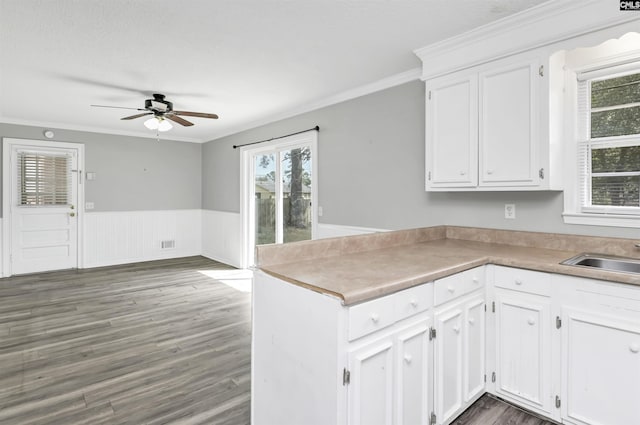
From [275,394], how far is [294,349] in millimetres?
304

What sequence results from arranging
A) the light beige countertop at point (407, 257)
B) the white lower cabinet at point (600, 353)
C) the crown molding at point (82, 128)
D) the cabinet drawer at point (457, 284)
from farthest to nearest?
the crown molding at point (82, 128), the cabinet drawer at point (457, 284), the white lower cabinet at point (600, 353), the light beige countertop at point (407, 257)

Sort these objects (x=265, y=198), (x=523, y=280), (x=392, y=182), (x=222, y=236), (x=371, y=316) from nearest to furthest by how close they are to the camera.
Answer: (x=371, y=316) → (x=523, y=280) → (x=392, y=182) → (x=265, y=198) → (x=222, y=236)

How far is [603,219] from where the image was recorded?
2.25 metres

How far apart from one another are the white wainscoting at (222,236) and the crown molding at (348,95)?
70.5 inches

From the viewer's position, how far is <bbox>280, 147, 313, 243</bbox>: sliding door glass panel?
475 cm

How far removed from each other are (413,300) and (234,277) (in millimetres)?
4189

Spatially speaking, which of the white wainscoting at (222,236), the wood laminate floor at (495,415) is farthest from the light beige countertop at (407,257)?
the white wainscoting at (222,236)

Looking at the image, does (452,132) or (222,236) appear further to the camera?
(222,236)

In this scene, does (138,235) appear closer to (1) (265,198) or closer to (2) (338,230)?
(1) (265,198)

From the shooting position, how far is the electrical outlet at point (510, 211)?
2652 millimetres

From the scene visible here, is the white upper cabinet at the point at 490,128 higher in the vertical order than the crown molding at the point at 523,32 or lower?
lower

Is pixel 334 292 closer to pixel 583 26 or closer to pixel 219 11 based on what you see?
pixel 219 11

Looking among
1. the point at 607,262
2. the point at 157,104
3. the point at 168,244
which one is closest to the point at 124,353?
the point at 157,104

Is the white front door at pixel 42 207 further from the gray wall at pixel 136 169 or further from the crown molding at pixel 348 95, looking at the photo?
the crown molding at pixel 348 95
